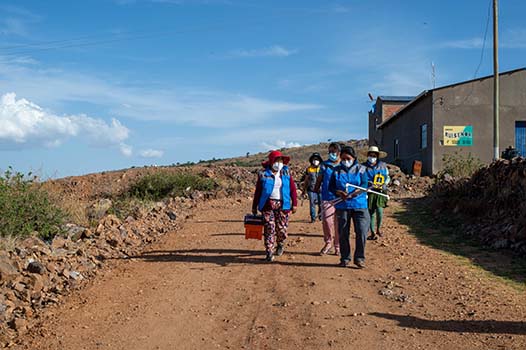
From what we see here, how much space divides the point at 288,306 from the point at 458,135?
21.4 metres

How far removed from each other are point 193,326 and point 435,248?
264 inches

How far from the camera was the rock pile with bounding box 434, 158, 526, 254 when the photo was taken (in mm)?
12148

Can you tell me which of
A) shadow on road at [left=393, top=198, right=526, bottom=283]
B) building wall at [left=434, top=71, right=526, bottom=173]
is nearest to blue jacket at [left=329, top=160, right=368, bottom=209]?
shadow on road at [left=393, top=198, right=526, bottom=283]

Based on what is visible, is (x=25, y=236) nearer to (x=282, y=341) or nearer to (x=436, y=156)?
(x=282, y=341)

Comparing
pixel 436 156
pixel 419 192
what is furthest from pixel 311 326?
pixel 436 156

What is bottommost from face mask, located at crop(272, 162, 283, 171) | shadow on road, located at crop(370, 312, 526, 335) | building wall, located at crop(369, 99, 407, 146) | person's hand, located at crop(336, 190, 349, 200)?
shadow on road, located at crop(370, 312, 526, 335)

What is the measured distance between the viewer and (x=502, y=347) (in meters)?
5.95

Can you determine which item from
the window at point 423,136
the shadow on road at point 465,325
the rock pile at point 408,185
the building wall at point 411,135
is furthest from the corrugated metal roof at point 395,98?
the shadow on road at point 465,325

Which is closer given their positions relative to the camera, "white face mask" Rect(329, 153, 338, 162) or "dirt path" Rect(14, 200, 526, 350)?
"dirt path" Rect(14, 200, 526, 350)

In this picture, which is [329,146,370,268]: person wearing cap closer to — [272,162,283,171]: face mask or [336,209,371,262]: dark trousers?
[336,209,371,262]: dark trousers

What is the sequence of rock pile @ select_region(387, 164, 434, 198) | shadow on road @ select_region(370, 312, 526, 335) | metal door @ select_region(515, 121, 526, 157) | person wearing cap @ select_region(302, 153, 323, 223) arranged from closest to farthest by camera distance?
shadow on road @ select_region(370, 312, 526, 335), person wearing cap @ select_region(302, 153, 323, 223), rock pile @ select_region(387, 164, 434, 198), metal door @ select_region(515, 121, 526, 157)

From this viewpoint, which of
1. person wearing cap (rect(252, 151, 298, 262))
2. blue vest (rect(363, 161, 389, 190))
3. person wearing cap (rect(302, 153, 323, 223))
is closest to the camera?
person wearing cap (rect(252, 151, 298, 262))

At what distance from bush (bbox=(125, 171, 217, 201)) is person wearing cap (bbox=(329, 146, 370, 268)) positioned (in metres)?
14.0

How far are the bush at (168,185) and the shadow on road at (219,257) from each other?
1189 centimetres
